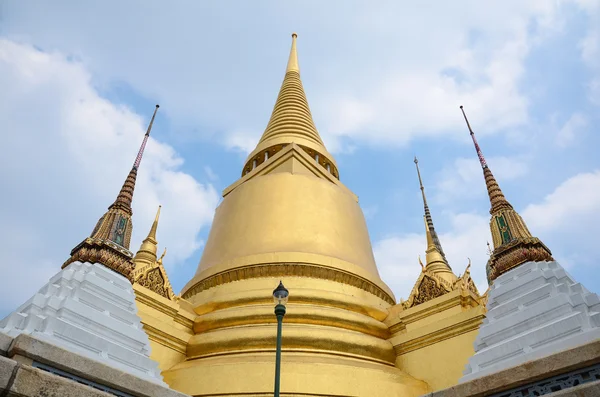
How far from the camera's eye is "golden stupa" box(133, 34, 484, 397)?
699 centimetres

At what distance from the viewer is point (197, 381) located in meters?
6.91

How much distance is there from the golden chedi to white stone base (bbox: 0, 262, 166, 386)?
6.03ft

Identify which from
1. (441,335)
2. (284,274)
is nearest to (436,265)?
(441,335)

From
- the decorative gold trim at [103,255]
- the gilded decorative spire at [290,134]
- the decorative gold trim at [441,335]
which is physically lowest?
the decorative gold trim at [441,335]

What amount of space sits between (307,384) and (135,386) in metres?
2.97

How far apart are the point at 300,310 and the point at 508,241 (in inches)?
141

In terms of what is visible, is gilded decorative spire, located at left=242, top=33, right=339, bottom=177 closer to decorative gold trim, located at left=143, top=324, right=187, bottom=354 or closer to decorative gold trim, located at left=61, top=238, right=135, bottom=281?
decorative gold trim, located at left=143, top=324, right=187, bottom=354

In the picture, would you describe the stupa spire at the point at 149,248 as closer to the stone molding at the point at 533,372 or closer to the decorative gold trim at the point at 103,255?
the decorative gold trim at the point at 103,255

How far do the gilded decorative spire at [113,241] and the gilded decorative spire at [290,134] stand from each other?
6.40 meters

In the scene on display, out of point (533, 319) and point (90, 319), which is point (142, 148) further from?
point (533, 319)

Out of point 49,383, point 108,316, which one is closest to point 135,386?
point 49,383

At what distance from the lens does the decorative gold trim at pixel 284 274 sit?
9.17 metres

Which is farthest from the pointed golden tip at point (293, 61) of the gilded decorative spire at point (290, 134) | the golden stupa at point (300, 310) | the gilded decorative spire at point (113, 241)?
the gilded decorative spire at point (113, 241)

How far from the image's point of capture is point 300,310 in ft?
26.8
